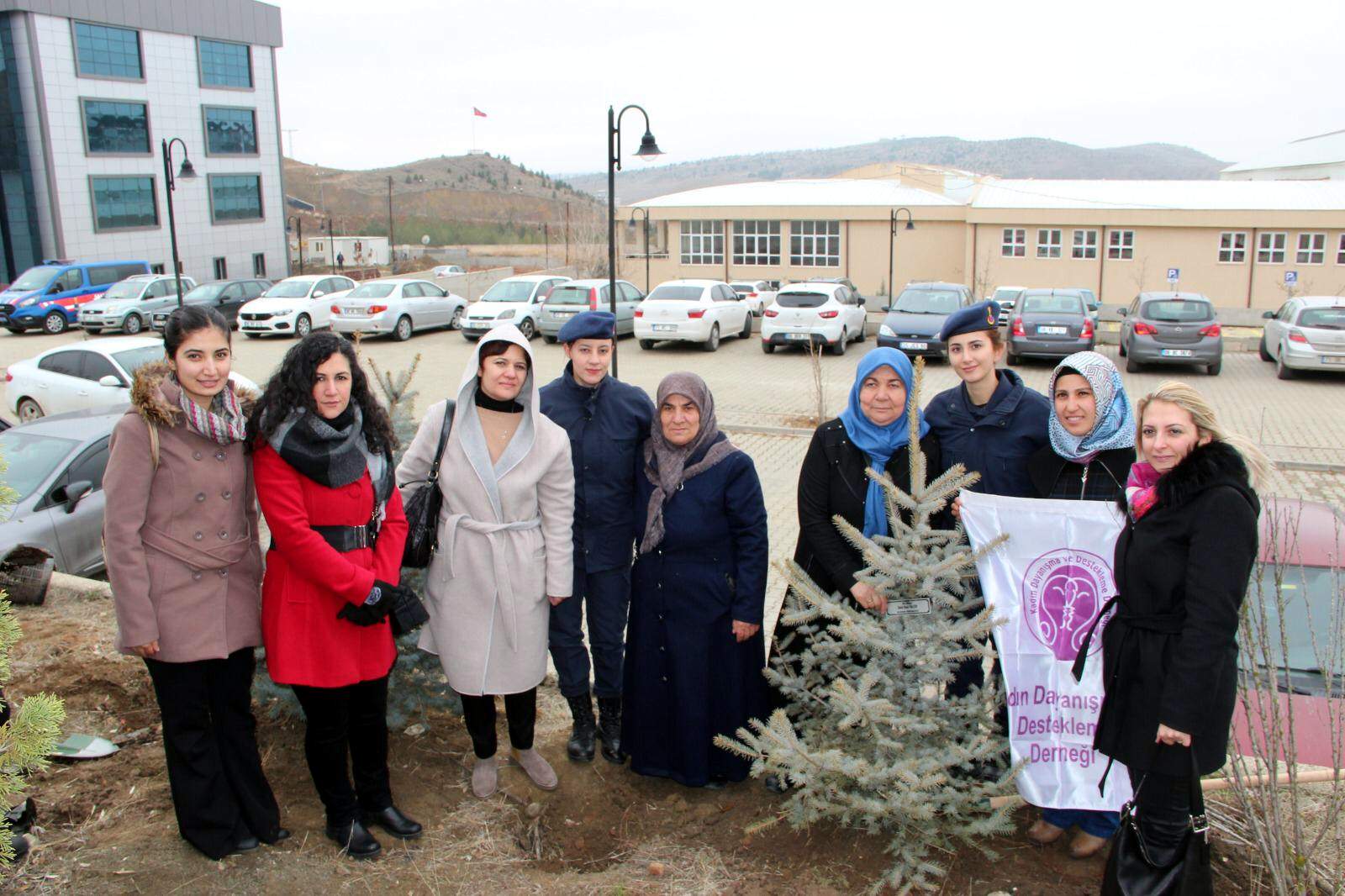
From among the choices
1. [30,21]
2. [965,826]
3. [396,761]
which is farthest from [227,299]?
[965,826]

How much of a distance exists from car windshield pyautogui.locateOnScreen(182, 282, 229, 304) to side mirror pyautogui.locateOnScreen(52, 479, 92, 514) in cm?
2093

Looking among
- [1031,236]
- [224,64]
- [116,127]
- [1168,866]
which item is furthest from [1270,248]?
[116,127]

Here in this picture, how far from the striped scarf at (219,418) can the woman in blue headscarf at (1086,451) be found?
2.90m

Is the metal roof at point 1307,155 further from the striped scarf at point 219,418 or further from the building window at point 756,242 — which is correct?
the striped scarf at point 219,418

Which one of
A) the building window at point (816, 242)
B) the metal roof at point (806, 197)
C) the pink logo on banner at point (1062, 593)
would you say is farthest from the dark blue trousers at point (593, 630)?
the building window at point (816, 242)

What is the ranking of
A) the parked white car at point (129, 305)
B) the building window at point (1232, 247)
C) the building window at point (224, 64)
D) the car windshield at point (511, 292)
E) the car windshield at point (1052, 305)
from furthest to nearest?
the building window at point (224, 64), the building window at point (1232, 247), the parked white car at point (129, 305), the car windshield at point (511, 292), the car windshield at point (1052, 305)

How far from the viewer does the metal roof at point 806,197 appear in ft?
132

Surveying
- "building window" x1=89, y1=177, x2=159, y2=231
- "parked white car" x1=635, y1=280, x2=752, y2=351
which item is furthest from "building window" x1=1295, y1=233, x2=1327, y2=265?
"building window" x1=89, y1=177, x2=159, y2=231

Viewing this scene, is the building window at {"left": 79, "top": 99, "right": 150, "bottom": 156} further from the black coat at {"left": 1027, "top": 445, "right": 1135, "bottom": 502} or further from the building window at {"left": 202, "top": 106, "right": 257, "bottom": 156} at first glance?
the black coat at {"left": 1027, "top": 445, "right": 1135, "bottom": 502}

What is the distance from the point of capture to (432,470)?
12.8 feet

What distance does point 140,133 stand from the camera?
41250 mm

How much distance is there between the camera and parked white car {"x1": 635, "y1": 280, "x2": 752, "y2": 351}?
22578 millimetres

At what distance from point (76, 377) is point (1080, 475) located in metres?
13.7

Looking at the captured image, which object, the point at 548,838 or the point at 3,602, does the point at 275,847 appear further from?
the point at 3,602
